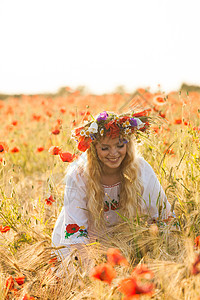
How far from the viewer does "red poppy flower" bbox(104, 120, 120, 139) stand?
2023 mm

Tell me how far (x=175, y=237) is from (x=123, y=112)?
0.81 m

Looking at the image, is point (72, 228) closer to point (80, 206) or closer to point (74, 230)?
point (74, 230)

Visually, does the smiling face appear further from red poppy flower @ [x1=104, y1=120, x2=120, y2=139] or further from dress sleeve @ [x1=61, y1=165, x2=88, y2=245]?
dress sleeve @ [x1=61, y1=165, x2=88, y2=245]

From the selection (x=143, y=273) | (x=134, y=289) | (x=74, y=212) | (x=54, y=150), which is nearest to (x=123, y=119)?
(x=54, y=150)

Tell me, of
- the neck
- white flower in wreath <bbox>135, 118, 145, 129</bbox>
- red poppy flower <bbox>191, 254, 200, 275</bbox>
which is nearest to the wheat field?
red poppy flower <bbox>191, 254, 200, 275</bbox>

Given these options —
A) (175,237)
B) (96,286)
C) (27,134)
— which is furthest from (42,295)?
(27,134)

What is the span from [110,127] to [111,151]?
15 cm

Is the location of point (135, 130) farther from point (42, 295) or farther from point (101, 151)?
point (42, 295)

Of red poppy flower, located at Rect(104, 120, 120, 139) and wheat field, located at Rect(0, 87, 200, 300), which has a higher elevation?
red poppy flower, located at Rect(104, 120, 120, 139)

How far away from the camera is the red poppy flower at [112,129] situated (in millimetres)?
2023

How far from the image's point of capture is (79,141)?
2.12 metres

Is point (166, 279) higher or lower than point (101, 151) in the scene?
lower

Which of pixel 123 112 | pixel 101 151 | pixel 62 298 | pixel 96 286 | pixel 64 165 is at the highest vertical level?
pixel 123 112

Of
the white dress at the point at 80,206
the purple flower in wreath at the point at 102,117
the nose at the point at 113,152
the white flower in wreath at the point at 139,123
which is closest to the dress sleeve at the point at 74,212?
the white dress at the point at 80,206
